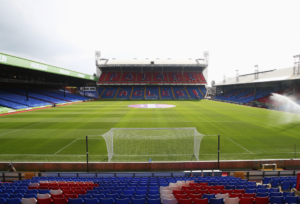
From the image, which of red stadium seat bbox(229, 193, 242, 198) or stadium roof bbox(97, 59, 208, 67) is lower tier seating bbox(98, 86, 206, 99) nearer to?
stadium roof bbox(97, 59, 208, 67)

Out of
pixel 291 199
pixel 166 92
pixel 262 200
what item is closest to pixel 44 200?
pixel 262 200

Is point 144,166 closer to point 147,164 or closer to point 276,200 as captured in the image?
point 147,164

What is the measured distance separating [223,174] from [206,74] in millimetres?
65062

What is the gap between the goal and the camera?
403 inches

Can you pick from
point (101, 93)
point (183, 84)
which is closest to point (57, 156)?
point (101, 93)

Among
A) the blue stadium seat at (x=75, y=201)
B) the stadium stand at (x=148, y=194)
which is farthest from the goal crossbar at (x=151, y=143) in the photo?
the blue stadium seat at (x=75, y=201)

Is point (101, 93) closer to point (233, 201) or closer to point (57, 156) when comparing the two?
point (57, 156)

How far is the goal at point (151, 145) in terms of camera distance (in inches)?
403

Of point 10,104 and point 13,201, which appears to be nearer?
point 13,201

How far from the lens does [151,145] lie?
39.3 feet

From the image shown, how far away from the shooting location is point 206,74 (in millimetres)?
67188

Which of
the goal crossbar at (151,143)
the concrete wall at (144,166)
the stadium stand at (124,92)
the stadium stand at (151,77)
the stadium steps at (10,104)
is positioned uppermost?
the stadium stand at (151,77)

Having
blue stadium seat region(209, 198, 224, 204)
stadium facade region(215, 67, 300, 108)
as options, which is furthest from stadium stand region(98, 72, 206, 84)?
blue stadium seat region(209, 198, 224, 204)

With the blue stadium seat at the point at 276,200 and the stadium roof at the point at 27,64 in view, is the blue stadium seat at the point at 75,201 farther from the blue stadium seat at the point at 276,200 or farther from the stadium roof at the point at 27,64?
the stadium roof at the point at 27,64
